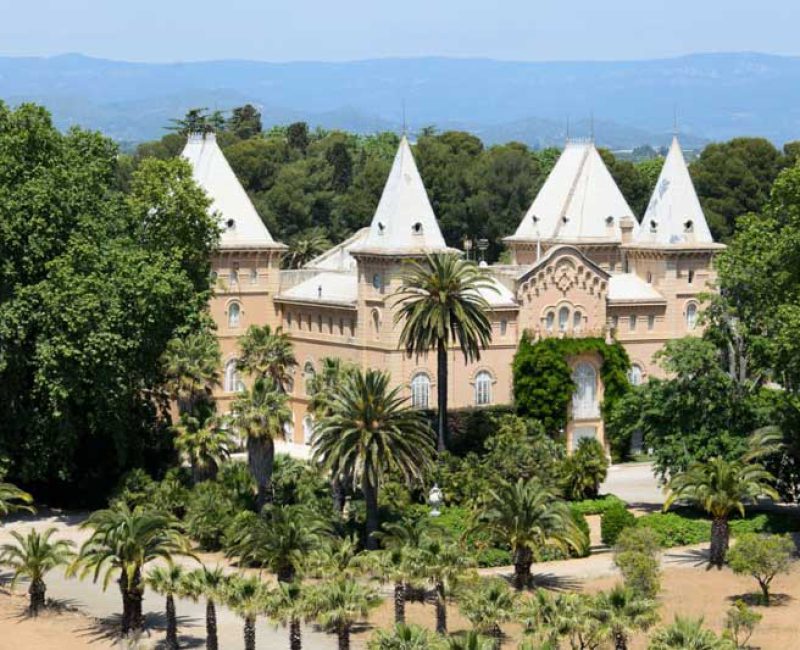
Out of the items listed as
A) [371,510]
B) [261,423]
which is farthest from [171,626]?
[261,423]

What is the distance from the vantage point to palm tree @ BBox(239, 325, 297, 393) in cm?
6819

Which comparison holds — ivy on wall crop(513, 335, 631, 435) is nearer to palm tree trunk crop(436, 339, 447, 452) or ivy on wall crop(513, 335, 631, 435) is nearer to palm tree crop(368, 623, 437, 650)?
palm tree trunk crop(436, 339, 447, 452)

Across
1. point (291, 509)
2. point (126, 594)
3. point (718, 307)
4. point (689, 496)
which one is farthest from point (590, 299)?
point (126, 594)

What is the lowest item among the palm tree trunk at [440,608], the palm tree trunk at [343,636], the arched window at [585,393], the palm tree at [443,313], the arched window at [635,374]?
the palm tree trunk at [343,636]

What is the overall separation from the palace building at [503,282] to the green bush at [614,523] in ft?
41.7

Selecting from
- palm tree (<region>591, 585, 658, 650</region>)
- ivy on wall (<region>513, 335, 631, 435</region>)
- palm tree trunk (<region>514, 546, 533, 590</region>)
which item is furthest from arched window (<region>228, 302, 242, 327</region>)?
palm tree (<region>591, 585, 658, 650</region>)

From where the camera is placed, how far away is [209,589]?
49.7m

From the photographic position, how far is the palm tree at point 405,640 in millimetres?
44656

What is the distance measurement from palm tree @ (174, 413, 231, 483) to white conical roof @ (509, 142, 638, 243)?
2402cm

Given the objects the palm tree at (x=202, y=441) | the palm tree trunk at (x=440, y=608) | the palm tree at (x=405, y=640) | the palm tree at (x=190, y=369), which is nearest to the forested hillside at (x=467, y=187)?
the palm tree at (x=190, y=369)

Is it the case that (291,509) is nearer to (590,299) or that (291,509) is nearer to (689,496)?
(689,496)

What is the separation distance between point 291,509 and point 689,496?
11987 millimetres

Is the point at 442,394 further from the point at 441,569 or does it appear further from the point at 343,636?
the point at 343,636

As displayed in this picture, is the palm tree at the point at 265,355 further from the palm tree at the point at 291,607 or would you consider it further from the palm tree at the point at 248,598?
the palm tree at the point at 291,607
